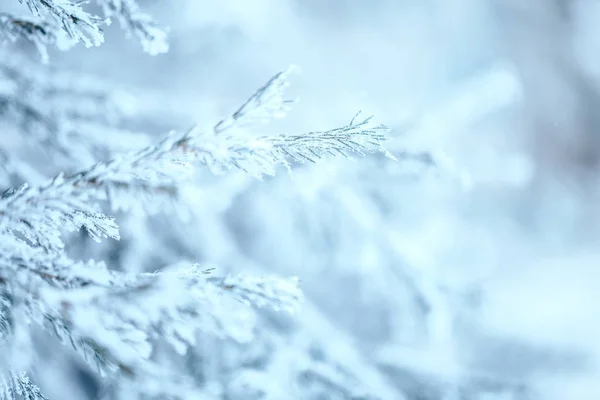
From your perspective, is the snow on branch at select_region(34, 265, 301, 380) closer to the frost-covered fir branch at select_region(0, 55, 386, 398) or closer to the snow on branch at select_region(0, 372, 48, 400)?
the frost-covered fir branch at select_region(0, 55, 386, 398)

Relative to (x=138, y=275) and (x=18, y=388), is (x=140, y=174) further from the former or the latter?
(x=18, y=388)

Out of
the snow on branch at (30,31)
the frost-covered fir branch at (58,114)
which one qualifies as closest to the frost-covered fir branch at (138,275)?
the snow on branch at (30,31)

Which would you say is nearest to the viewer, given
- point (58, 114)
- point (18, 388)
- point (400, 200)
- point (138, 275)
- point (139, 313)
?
point (139, 313)

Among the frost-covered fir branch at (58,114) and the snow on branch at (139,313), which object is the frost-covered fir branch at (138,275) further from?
the frost-covered fir branch at (58,114)

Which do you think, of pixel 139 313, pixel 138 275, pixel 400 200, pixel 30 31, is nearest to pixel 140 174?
pixel 138 275

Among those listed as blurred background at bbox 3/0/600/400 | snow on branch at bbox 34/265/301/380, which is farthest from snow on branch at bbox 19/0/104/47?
snow on branch at bbox 34/265/301/380

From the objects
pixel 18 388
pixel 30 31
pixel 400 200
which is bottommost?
pixel 18 388

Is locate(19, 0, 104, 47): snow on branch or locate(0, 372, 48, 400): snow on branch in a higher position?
locate(19, 0, 104, 47): snow on branch

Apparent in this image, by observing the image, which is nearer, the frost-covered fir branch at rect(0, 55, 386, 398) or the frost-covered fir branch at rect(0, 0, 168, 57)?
the frost-covered fir branch at rect(0, 55, 386, 398)

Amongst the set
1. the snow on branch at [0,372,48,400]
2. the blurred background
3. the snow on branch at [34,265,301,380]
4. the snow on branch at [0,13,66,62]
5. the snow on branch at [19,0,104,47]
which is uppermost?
the blurred background

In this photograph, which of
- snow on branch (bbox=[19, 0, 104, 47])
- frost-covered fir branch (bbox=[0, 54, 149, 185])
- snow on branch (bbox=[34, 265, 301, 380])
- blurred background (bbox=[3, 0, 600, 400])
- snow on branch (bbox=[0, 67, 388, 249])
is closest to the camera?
snow on branch (bbox=[34, 265, 301, 380])
